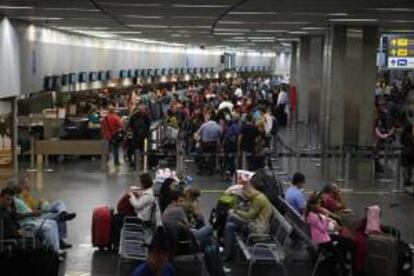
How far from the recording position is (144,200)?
1274cm

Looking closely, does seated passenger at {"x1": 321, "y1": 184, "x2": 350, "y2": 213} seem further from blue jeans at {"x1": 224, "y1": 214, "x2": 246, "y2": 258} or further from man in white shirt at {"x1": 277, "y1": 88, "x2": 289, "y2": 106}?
man in white shirt at {"x1": 277, "y1": 88, "x2": 289, "y2": 106}

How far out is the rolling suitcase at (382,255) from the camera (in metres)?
11.5

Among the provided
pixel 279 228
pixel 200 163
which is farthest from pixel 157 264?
pixel 200 163

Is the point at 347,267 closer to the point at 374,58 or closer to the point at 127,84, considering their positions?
the point at 374,58

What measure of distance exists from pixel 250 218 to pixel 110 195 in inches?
264

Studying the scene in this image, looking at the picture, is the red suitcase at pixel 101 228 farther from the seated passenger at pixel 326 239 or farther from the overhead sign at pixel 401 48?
the overhead sign at pixel 401 48

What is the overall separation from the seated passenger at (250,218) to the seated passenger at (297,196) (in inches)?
52.6

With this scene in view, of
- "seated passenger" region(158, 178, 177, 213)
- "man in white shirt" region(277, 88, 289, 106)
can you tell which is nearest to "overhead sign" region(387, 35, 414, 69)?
"man in white shirt" region(277, 88, 289, 106)

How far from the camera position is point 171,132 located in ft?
80.3

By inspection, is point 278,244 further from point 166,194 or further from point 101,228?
point 101,228

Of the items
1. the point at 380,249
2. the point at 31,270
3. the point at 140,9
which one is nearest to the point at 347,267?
the point at 380,249

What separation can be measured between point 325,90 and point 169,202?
1365 centimetres

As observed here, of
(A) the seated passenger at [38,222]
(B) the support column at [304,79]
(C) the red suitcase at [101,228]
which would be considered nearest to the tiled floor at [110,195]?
(C) the red suitcase at [101,228]

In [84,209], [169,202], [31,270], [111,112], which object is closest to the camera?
[31,270]
